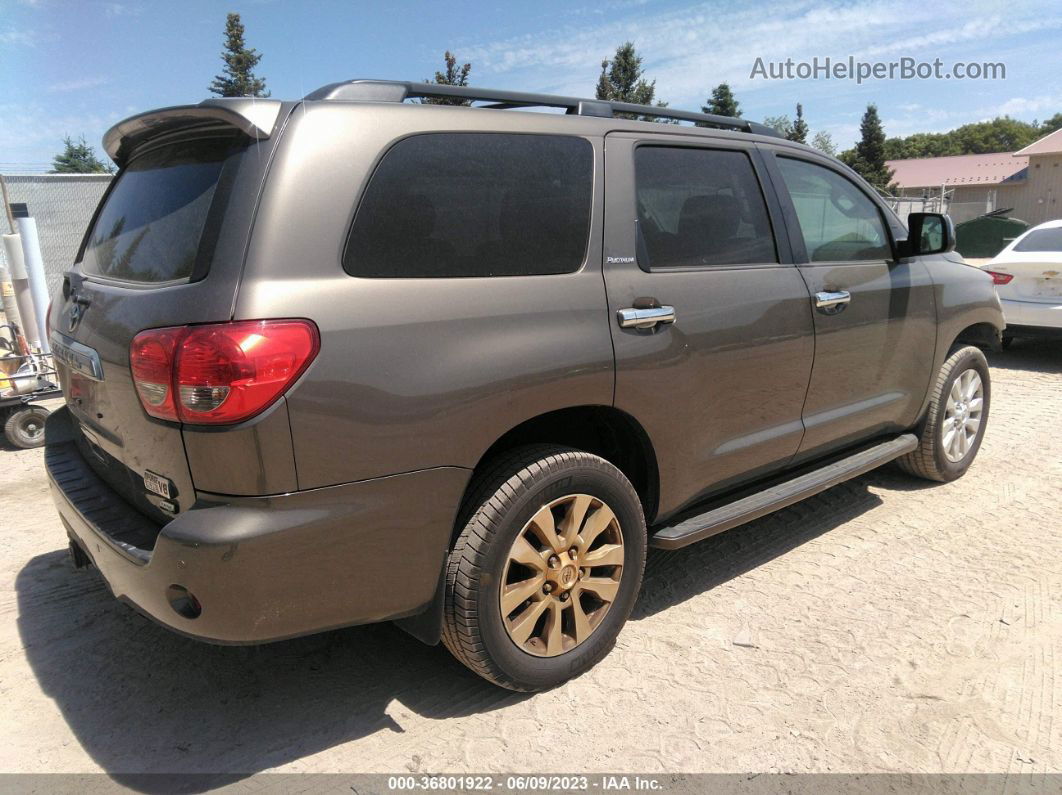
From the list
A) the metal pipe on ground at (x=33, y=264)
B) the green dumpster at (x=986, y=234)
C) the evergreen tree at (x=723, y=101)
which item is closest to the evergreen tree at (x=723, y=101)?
the evergreen tree at (x=723, y=101)

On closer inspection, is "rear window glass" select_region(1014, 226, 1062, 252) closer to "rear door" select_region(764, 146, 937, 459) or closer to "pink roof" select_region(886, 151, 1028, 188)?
"rear door" select_region(764, 146, 937, 459)

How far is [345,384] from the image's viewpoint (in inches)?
80.5

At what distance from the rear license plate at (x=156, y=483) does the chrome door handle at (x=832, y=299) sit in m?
2.73

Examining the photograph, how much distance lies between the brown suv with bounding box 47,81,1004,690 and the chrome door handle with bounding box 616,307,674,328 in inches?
0.4

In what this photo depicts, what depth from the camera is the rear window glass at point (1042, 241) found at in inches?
324

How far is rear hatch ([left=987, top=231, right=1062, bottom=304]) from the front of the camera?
782 cm

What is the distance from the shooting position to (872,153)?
4953 cm

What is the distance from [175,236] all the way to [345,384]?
2.56 ft

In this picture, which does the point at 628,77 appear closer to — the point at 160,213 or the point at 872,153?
the point at 872,153

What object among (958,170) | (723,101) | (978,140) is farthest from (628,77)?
(978,140)

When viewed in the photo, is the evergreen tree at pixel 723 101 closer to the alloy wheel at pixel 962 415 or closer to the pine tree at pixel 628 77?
the pine tree at pixel 628 77

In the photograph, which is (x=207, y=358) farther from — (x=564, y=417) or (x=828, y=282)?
(x=828, y=282)

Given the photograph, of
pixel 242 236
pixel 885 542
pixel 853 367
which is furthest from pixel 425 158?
pixel 885 542

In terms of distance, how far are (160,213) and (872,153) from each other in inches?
2159
